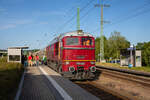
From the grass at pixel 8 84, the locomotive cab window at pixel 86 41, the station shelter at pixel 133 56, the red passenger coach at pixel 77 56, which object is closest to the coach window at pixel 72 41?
the red passenger coach at pixel 77 56

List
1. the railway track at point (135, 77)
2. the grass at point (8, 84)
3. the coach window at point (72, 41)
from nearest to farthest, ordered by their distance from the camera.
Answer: the grass at point (8, 84), the railway track at point (135, 77), the coach window at point (72, 41)

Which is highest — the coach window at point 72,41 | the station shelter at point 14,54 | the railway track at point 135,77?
the coach window at point 72,41

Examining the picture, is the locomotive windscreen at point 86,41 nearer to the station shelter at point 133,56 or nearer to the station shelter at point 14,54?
the station shelter at point 14,54

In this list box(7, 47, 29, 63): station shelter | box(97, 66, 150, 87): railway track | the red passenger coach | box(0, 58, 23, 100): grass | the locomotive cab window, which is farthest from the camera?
box(7, 47, 29, 63): station shelter

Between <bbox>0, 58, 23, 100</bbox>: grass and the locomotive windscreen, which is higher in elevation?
the locomotive windscreen

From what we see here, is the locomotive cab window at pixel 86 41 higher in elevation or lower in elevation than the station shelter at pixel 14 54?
higher

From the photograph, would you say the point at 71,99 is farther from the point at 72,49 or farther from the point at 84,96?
the point at 72,49

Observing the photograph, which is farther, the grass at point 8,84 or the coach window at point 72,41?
the coach window at point 72,41

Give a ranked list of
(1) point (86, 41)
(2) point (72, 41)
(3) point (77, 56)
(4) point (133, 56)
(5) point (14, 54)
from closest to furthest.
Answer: (3) point (77, 56), (2) point (72, 41), (1) point (86, 41), (5) point (14, 54), (4) point (133, 56)

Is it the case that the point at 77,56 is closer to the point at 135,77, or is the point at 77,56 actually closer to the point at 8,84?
the point at 135,77

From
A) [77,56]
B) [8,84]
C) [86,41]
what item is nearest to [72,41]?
[86,41]

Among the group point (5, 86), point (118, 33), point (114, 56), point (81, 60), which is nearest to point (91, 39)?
point (81, 60)

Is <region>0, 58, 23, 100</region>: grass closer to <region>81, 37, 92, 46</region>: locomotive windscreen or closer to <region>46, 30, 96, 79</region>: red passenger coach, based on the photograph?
<region>46, 30, 96, 79</region>: red passenger coach

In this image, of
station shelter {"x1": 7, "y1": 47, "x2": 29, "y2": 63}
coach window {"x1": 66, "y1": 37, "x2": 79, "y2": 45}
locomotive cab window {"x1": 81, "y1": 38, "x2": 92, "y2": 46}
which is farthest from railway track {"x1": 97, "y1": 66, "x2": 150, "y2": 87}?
station shelter {"x1": 7, "y1": 47, "x2": 29, "y2": 63}
